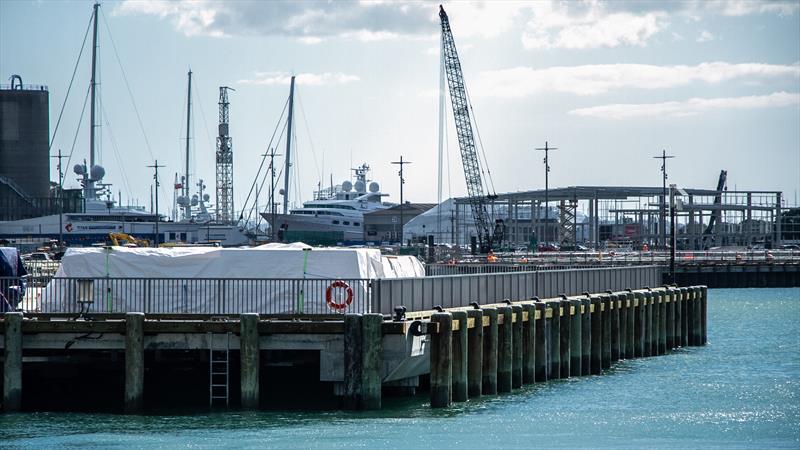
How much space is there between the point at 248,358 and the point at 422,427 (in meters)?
4.21

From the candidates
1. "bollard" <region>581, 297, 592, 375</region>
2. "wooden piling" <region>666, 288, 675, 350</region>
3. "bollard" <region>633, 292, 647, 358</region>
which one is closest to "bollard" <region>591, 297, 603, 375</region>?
"bollard" <region>581, 297, 592, 375</region>

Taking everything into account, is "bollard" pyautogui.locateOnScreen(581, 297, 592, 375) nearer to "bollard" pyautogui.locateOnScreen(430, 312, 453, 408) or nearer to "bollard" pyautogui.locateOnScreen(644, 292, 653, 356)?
"bollard" pyautogui.locateOnScreen(644, 292, 653, 356)

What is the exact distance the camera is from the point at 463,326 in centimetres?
3609

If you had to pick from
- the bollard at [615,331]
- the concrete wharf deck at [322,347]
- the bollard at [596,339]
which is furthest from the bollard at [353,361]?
the bollard at [615,331]

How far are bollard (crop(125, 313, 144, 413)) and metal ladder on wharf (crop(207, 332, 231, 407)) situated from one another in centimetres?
157

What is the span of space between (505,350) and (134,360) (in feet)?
34.7

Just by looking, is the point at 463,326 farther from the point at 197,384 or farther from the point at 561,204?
the point at 561,204

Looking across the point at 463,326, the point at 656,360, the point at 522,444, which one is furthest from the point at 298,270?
the point at 656,360

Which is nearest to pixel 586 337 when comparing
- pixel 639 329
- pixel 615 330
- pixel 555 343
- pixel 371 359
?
pixel 555 343

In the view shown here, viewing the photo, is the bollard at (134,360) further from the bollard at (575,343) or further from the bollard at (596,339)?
the bollard at (596,339)

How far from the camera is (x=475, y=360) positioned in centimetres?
3769

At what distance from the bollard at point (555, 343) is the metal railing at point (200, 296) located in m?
8.18

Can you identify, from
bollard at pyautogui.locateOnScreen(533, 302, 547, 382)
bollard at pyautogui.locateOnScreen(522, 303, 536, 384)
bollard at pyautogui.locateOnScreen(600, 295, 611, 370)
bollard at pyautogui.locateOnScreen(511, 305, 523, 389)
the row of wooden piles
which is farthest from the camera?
bollard at pyautogui.locateOnScreen(600, 295, 611, 370)

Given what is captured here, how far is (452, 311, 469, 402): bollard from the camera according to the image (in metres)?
36.1
